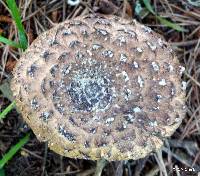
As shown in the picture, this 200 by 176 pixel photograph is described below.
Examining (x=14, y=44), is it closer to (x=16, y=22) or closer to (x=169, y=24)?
(x=16, y=22)

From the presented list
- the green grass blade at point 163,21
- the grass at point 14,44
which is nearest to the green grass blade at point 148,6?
the green grass blade at point 163,21

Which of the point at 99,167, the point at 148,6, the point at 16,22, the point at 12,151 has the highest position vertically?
the point at 16,22

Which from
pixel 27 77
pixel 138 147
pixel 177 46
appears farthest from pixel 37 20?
pixel 138 147

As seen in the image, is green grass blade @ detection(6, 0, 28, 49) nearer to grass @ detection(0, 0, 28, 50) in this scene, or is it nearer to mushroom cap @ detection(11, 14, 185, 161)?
grass @ detection(0, 0, 28, 50)

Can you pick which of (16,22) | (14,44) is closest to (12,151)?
(14,44)

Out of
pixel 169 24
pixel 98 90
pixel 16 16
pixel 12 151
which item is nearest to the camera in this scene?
pixel 98 90

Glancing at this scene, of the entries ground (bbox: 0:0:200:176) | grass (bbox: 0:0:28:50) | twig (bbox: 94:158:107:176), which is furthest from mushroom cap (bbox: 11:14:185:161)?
ground (bbox: 0:0:200:176)
